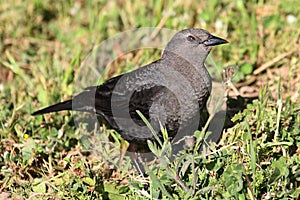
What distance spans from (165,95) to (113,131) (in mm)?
814

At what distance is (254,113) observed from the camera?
4.39 metres

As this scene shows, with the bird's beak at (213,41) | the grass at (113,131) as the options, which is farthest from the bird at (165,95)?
the grass at (113,131)

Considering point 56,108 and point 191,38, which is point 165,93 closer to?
point 191,38

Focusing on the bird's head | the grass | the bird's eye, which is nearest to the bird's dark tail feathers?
the grass

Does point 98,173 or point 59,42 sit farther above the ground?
point 59,42

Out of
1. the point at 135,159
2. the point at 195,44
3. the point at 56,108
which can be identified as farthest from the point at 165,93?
the point at 56,108

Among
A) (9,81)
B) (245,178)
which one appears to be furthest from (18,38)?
(245,178)

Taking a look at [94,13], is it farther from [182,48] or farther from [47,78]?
[182,48]

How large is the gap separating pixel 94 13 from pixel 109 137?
2.11 metres

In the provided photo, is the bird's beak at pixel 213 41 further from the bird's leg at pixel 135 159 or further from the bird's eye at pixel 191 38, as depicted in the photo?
the bird's leg at pixel 135 159

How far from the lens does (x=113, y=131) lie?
476cm

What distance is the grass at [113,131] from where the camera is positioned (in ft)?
11.7

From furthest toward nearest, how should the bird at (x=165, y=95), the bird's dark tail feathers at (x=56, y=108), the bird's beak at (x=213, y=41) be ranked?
1. the bird's dark tail feathers at (x=56, y=108)
2. the bird's beak at (x=213, y=41)
3. the bird at (x=165, y=95)

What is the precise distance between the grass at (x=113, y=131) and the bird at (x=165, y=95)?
272mm
